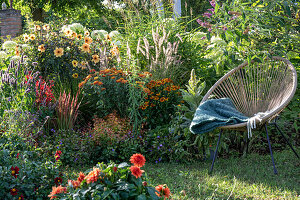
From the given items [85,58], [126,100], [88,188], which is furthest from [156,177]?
[85,58]

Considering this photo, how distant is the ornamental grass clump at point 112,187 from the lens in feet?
4.95

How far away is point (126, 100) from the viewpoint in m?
3.66

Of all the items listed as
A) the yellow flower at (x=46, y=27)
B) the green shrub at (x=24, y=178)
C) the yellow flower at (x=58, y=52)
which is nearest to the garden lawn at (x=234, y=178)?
the green shrub at (x=24, y=178)

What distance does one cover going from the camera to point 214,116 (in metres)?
2.99

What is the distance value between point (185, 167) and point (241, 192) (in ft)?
2.67

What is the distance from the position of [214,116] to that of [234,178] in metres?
0.67

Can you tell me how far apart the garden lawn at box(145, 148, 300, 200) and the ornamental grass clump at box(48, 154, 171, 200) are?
2.40ft

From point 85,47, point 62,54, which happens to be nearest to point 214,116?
point 85,47

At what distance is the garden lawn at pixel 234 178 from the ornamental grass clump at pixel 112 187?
73 centimetres

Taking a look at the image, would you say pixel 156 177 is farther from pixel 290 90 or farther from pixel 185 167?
pixel 290 90

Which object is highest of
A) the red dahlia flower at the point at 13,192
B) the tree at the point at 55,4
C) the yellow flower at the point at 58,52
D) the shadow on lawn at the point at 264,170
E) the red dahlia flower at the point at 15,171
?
the tree at the point at 55,4

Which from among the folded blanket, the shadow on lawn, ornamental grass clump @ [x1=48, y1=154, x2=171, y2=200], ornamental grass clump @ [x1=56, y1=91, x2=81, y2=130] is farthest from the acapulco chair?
ornamental grass clump @ [x1=48, y1=154, x2=171, y2=200]

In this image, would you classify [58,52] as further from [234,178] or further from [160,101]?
[234,178]

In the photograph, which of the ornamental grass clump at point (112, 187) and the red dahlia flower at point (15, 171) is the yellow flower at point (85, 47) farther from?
the ornamental grass clump at point (112, 187)
